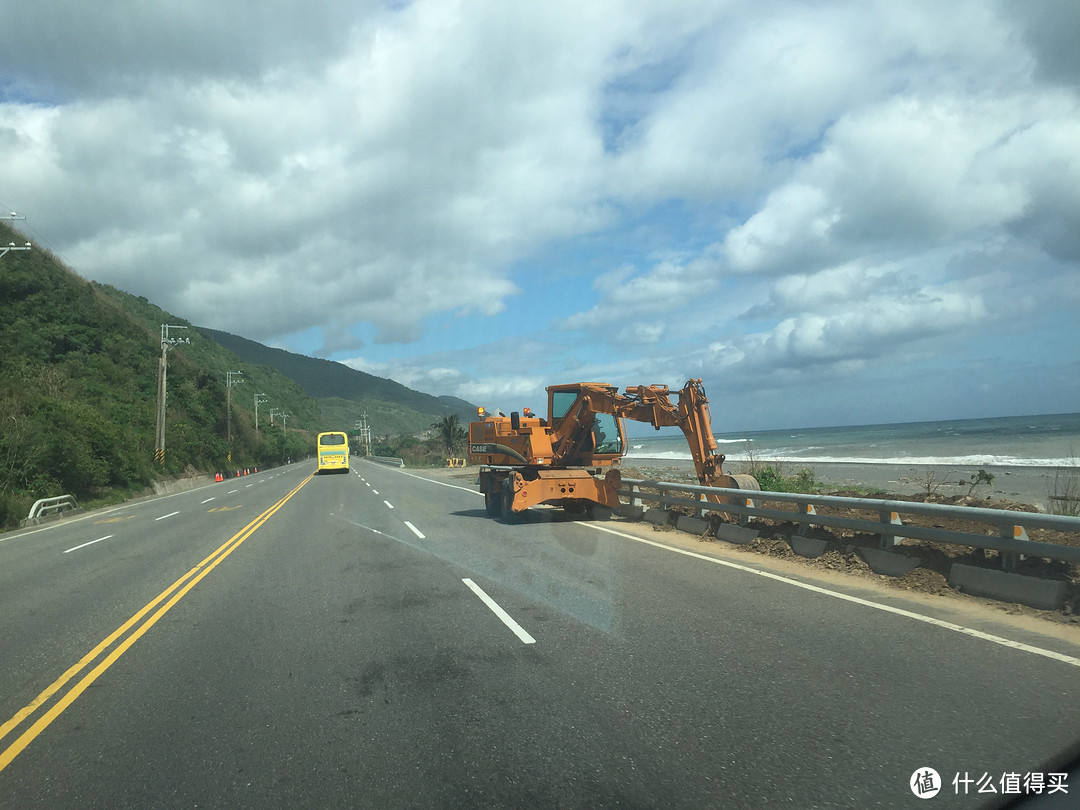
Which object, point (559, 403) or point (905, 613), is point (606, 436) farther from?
point (905, 613)

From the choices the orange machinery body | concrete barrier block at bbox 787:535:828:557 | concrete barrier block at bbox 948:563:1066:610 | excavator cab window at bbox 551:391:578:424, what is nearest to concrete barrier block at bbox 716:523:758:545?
concrete barrier block at bbox 787:535:828:557

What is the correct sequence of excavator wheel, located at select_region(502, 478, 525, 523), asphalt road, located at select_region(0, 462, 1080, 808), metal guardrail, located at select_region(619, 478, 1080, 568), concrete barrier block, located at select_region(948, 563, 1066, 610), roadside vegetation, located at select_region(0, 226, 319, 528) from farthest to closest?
roadside vegetation, located at select_region(0, 226, 319, 528) < excavator wheel, located at select_region(502, 478, 525, 523) < metal guardrail, located at select_region(619, 478, 1080, 568) < concrete barrier block, located at select_region(948, 563, 1066, 610) < asphalt road, located at select_region(0, 462, 1080, 808)

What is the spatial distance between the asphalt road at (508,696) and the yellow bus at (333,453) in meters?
47.2

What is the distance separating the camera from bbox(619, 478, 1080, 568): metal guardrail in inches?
267

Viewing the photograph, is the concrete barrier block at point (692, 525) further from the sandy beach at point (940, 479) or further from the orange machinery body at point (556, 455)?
the sandy beach at point (940, 479)

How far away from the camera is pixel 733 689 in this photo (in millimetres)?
5051

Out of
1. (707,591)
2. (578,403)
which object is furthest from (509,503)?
(707,591)

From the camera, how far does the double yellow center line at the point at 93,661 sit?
4723 mm

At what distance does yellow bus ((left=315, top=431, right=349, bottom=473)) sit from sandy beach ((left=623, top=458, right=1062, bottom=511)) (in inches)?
1183

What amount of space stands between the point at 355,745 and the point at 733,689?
2592 mm

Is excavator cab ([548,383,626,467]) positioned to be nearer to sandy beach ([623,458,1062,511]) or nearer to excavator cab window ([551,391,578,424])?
excavator cab window ([551,391,578,424])

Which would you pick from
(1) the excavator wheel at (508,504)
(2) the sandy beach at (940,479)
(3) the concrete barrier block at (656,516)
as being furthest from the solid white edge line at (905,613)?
(2) the sandy beach at (940,479)

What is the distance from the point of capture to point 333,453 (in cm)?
5656

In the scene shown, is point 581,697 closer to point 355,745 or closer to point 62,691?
point 355,745
